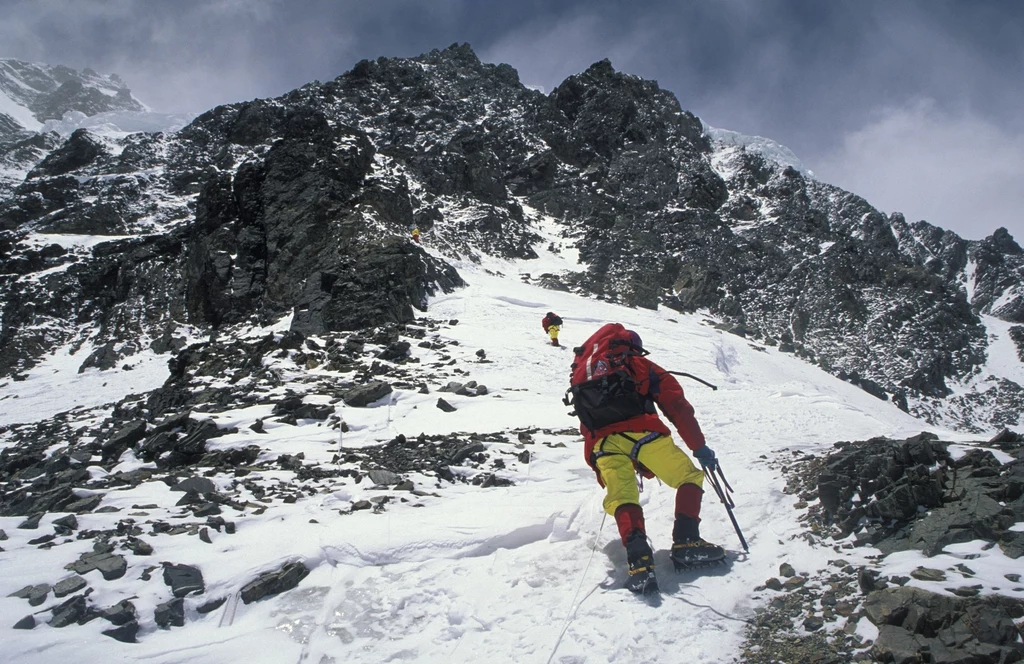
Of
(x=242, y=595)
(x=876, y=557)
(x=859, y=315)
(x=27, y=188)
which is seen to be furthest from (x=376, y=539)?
(x=27, y=188)

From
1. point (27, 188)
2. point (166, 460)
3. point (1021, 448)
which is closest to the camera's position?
point (1021, 448)

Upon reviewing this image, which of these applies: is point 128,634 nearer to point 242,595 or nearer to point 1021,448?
point 242,595

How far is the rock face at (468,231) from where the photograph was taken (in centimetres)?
2559

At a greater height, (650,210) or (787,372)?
(650,210)

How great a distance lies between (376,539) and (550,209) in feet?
151

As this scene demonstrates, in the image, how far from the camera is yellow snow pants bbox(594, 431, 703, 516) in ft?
14.1

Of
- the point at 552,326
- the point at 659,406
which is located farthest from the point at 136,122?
the point at 659,406

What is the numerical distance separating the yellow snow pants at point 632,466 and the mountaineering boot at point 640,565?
0.30 m

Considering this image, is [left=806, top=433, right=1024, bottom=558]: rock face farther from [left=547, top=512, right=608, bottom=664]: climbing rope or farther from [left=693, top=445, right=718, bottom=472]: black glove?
[left=547, top=512, right=608, bottom=664]: climbing rope

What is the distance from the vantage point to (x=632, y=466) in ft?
14.7

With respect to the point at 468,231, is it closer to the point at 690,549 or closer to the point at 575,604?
the point at 690,549

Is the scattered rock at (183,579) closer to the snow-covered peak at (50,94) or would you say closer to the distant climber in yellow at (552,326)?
the distant climber in yellow at (552,326)

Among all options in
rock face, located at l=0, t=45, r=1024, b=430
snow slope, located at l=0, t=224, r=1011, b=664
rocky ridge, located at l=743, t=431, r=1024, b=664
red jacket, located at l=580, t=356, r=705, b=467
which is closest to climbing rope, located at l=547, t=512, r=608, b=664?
snow slope, located at l=0, t=224, r=1011, b=664

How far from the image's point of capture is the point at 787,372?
2088cm
